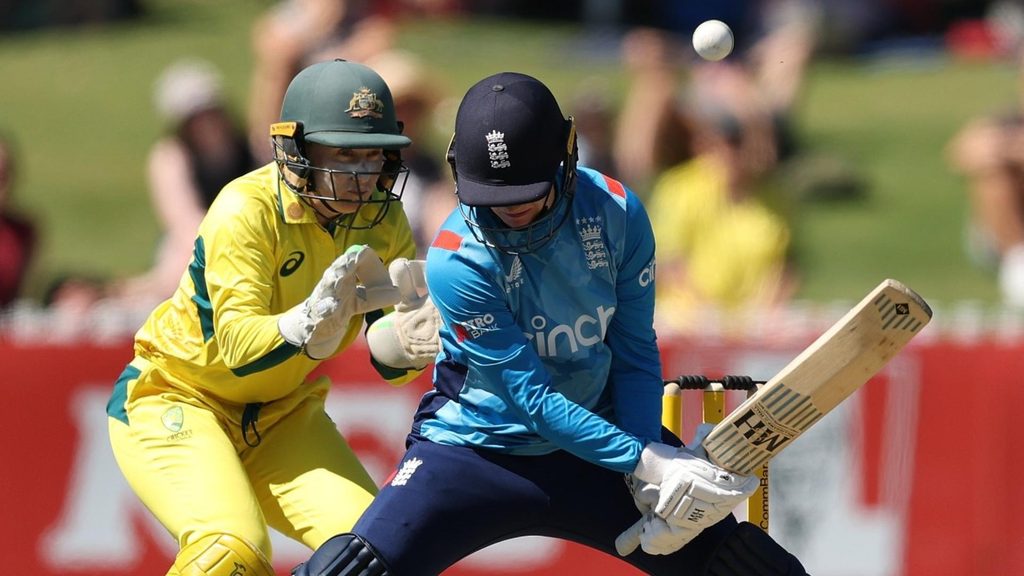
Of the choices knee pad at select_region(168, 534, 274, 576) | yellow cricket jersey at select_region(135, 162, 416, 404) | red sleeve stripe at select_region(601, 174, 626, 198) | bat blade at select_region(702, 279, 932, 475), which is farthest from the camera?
yellow cricket jersey at select_region(135, 162, 416, 404)

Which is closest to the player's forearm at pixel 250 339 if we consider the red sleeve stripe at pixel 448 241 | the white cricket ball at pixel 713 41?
the red sleeve stripe at pixel 448 241

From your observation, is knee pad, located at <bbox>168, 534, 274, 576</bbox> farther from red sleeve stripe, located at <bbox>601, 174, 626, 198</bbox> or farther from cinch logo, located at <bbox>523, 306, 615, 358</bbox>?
red sleeve stripe, located at <bbox>601, 174, 626, 198</bbox>

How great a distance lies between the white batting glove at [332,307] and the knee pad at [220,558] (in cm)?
55

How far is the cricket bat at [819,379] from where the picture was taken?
3.80 metres

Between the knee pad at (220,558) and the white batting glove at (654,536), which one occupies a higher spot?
the white batting glove at (654,536)

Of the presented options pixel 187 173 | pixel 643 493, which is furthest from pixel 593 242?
pixel 187 173

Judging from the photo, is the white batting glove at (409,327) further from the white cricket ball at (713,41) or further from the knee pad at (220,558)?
the white cricket ball at (713,41)

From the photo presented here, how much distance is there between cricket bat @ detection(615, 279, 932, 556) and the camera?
12.5ft

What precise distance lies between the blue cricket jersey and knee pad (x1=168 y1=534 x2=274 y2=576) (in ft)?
1.82

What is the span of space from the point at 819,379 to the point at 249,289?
1583 mm

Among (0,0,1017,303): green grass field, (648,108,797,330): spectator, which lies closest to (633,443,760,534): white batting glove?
(648,108,797,330): spectator

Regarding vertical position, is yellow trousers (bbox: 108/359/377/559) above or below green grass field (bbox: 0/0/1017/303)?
above

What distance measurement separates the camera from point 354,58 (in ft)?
33.0

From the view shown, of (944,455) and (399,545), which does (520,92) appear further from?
(944,455)
